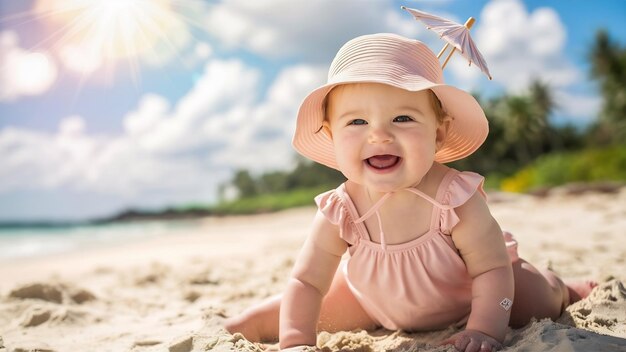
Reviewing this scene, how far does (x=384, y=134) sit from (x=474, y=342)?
738 millimetres

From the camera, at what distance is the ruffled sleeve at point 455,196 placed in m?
1.98

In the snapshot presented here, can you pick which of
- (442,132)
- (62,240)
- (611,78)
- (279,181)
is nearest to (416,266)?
(442,132)

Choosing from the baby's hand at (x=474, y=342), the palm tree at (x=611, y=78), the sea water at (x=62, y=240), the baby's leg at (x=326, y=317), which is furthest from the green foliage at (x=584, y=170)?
the baby's hand at (x=474, y=342)

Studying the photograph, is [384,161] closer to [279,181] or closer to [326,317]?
[326,317]

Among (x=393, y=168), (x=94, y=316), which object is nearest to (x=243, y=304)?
(x=94, y=316)

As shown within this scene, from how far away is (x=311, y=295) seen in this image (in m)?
2.09

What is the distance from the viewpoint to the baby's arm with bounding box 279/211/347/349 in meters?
2.04

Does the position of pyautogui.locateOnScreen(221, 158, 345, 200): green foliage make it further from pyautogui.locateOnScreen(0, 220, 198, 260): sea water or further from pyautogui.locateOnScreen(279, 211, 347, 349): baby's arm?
pyautogui.locateOnScreen(279, 211, 347, 349): baby's arm

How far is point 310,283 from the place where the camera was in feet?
6.91

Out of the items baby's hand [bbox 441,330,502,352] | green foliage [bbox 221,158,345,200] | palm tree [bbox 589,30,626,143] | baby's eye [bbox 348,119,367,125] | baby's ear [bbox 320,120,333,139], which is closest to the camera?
baby's hand [bbox 441,330,502,352]

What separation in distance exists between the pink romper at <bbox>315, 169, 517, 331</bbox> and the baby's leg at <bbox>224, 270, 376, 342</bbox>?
0.14m

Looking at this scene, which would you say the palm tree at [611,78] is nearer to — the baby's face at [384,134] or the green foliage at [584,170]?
the green foliage at [584,170]

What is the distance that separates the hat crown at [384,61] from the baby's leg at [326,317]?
Result: 92cm

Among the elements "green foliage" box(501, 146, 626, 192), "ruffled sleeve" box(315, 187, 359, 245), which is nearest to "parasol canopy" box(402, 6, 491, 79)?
"ruffled sleeve" box(315, 187, 359, 245)
